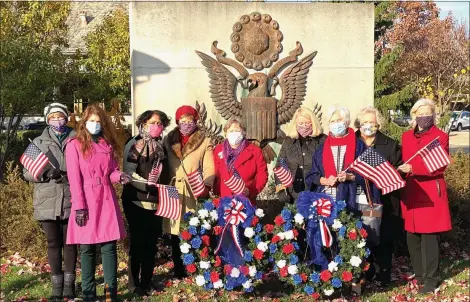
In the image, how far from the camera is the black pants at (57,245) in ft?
16.5

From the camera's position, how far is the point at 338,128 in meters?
5.02

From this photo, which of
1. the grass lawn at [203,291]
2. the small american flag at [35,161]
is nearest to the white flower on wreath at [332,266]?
the grass lawn at [203,291]

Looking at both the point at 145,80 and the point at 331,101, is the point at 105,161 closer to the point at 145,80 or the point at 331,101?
the point at 145,80

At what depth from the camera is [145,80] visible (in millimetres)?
7523

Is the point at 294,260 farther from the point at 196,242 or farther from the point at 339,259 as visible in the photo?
the point at 196,242

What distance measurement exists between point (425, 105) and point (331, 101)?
2692mm

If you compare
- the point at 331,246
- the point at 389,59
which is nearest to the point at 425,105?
the point at 331,246

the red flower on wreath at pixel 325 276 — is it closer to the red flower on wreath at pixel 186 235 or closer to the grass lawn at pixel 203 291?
the grass lawn at pixel 203 291

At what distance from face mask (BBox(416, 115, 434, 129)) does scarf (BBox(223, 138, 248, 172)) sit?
1.57 meters

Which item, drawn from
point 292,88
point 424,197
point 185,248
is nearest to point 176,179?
point 185,248

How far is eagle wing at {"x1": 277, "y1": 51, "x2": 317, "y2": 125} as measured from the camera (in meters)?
7.70

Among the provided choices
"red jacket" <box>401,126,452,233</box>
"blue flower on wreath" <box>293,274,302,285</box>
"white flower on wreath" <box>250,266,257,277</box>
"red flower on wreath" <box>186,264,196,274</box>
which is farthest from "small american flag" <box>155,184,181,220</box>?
"red jacket" <box>401,126,452,233</box>

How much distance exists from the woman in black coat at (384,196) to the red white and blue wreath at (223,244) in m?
1.22

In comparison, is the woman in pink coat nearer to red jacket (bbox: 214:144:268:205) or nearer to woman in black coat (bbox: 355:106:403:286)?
red jacket (bbox: 214:144:268:205)
